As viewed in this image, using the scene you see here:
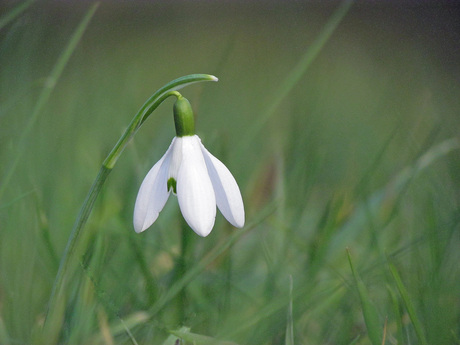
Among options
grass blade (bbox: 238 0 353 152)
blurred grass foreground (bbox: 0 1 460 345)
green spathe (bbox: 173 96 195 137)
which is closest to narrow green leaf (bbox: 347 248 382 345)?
blurred grass foreground (bbox: 0 1 460 345)

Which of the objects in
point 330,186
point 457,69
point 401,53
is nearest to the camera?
point 330,186

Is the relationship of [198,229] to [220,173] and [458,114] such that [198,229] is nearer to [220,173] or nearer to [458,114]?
[220,173]

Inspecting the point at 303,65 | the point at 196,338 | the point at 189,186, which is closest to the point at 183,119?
the point at 189,186

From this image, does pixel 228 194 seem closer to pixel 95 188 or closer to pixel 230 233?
pixel 95 188

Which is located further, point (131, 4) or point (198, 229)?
point (131, 4)

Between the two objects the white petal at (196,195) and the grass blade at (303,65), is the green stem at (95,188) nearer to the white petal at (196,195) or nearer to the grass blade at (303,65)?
the white petal at (196,195)

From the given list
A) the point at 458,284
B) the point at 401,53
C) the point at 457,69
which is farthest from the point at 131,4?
the point at 458,284

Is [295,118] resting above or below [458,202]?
above
